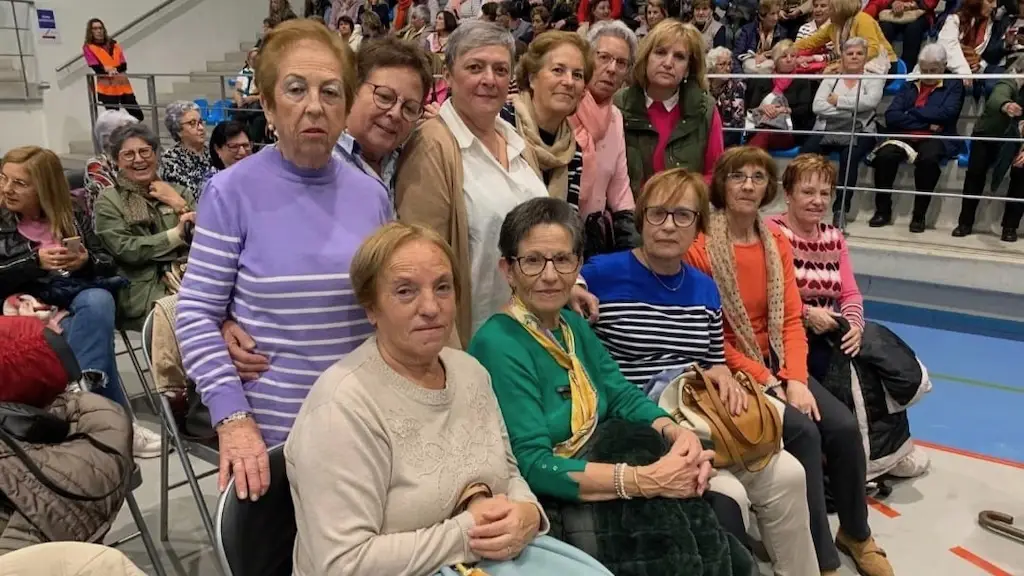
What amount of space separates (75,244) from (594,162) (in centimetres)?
211

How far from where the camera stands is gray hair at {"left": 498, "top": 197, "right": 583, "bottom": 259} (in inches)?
73.4

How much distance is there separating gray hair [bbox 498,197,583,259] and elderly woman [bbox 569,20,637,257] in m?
0.62

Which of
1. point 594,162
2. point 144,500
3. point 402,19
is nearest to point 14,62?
point 402,19

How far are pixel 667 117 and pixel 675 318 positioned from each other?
916 millimetres

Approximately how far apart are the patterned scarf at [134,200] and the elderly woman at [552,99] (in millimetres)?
1991

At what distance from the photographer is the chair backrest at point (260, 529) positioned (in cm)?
137

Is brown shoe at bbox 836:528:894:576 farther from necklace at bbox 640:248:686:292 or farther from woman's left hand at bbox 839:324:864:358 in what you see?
necklace at bbox 640:248:686:292

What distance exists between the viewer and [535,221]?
186 centimetres

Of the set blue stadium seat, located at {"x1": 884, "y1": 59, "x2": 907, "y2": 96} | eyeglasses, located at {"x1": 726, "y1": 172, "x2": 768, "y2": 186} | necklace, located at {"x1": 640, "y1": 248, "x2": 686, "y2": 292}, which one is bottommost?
necklace, located at {"x1": 640, "y1": 248, "x2": 686, "y2": 292}

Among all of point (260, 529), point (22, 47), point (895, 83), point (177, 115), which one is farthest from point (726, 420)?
point (22, 47)

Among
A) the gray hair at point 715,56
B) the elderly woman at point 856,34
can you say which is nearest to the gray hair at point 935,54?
the elderly woman at point 856,34

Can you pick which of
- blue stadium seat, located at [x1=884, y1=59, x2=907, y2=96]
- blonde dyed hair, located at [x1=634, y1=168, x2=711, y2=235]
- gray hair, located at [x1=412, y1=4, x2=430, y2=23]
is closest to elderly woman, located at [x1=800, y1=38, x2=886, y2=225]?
blue stadium seat, located at [x1=884, y1=59, x2=907, y2=96]

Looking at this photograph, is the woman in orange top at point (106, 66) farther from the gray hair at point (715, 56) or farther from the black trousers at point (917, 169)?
the black trousers at point (917, 169)

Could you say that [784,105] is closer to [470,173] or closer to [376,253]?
[470,173]
